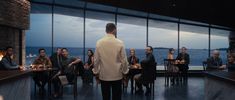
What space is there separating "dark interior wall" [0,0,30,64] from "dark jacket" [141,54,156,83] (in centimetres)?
384

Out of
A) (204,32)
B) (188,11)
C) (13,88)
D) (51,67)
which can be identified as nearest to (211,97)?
(13,88)

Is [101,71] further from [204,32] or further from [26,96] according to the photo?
[204,32]

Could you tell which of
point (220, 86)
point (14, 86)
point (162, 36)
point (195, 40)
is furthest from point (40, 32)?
point (220, 86)

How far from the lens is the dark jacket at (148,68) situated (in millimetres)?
8991

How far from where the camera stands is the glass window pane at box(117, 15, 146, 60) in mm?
16156

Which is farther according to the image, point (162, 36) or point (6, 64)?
point (162, 36)

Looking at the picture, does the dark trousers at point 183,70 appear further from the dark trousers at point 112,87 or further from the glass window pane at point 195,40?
the dark trousers at point 112,87

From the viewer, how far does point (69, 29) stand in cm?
1622

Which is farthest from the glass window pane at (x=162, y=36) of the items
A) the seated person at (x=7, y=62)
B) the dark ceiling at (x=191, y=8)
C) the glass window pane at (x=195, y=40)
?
the seated person at (x=7, y=62)

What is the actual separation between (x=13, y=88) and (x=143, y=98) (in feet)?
16.9

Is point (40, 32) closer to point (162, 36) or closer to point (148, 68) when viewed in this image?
point (162, 36)

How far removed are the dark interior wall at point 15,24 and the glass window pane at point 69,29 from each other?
2938mm

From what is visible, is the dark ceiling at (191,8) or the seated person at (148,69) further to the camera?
the dark ceiling at (191,8)

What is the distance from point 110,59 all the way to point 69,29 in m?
11.5
